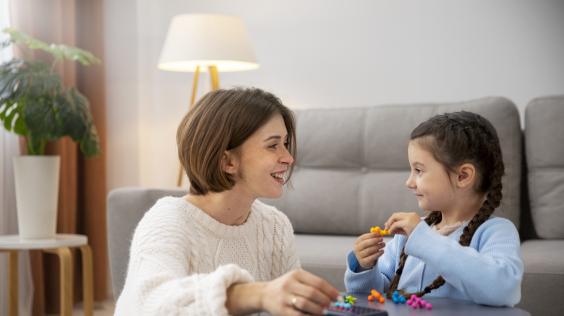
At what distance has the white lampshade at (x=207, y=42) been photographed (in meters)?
3.21

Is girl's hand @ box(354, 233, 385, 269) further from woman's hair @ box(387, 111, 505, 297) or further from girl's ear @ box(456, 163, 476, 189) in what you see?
girl's ear @ box(456, 163, 476, 189)

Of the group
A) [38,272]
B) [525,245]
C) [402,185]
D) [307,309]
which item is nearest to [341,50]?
[402,185]

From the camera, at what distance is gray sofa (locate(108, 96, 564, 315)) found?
2535 mm

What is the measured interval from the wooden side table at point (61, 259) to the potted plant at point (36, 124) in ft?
0.29

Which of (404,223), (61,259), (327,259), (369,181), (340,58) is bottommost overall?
(61,259)

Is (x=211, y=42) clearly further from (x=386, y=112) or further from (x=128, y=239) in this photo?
(x=128, y=239)

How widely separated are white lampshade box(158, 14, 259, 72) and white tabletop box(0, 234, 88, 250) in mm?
965

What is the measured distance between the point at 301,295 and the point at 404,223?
19.5 inches

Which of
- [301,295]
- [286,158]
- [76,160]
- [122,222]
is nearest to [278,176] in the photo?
[286,158]

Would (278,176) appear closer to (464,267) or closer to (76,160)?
(464,267)

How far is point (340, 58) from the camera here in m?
3.61

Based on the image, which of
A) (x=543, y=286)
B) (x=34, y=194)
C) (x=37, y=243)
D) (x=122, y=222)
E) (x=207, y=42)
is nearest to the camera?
(x=543, y=286)

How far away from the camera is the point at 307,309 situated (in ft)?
2.68

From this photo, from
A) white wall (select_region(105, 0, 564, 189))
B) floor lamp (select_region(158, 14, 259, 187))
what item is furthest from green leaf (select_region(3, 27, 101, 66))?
white wall (select_region(105, 0, 564, 189))
